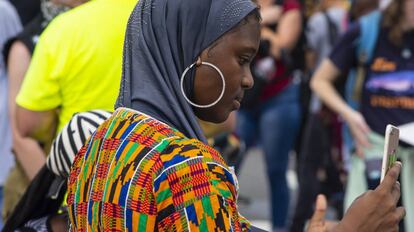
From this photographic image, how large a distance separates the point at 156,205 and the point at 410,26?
3296 millimetres

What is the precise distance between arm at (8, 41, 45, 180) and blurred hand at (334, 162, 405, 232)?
2046 millimetres

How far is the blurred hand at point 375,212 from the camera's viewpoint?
95.2 inches

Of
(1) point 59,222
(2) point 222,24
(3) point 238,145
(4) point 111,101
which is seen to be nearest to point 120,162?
(2) point 222,24

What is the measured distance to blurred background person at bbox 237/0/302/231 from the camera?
6.92 metres

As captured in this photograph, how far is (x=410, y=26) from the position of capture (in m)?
5.29

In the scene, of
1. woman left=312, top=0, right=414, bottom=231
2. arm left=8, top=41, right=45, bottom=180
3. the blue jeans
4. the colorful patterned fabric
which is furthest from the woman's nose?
the blue jeans

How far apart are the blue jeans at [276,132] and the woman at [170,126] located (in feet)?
14.3

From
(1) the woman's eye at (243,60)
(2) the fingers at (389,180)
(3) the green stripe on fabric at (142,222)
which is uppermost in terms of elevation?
(1) the woman's eye at (243,60)

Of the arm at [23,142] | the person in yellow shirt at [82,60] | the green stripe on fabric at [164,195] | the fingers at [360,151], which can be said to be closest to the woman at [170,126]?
the green stripe on fabric at [164,195]

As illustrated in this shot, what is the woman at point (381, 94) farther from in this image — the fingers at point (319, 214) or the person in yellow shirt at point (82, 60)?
the fingers at point (319, 214)

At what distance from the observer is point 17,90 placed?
458 centimetres

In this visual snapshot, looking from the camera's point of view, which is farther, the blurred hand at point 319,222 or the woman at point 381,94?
the woman at point 381,94

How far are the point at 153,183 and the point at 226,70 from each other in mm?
353

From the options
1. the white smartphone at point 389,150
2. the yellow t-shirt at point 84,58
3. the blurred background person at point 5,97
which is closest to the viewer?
the white smartphone at point 389,150
